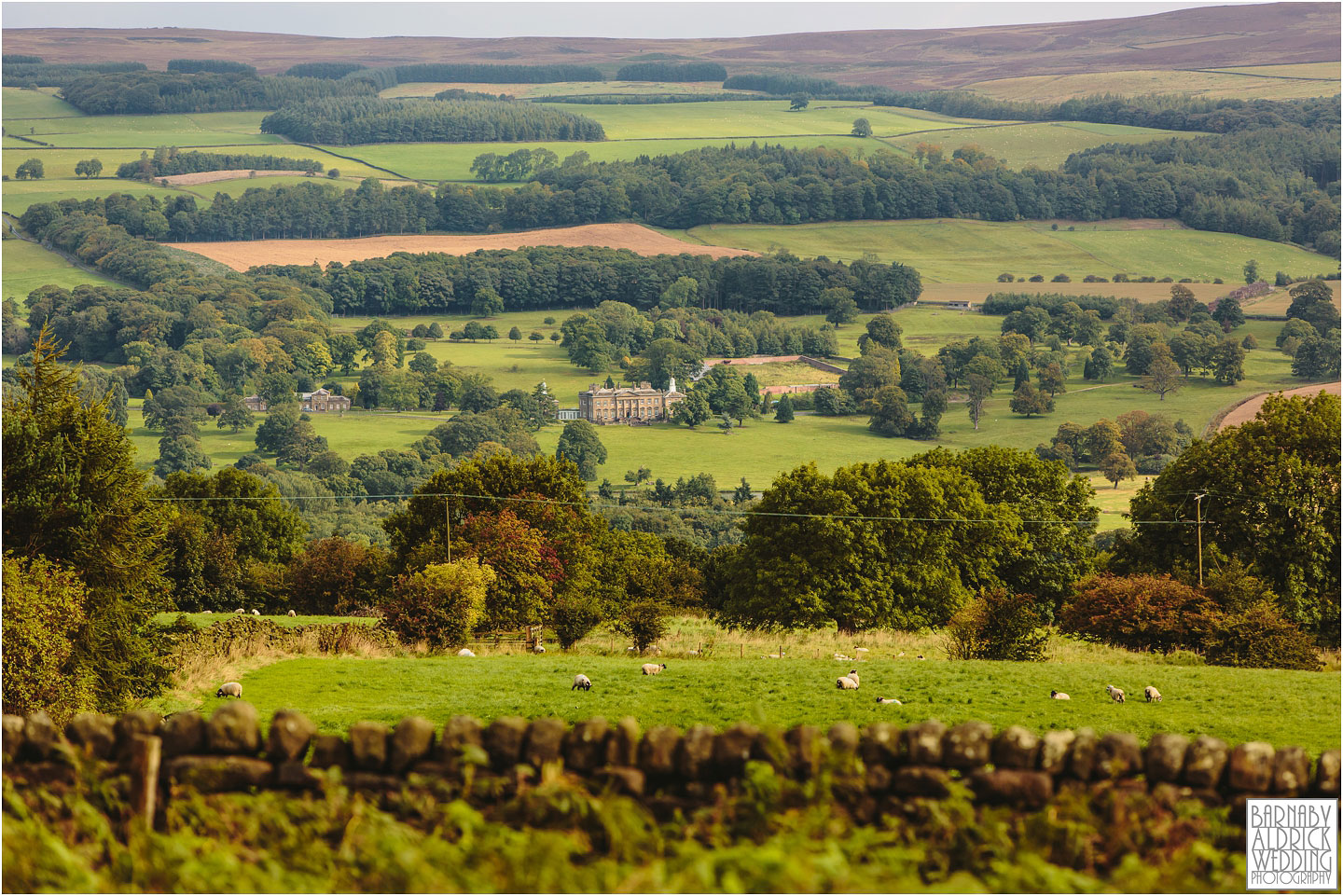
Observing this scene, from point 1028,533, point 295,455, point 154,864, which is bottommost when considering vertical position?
point 295,455

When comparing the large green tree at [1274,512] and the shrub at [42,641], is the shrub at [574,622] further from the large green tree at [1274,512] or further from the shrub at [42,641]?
the large green tree at [1274,512]

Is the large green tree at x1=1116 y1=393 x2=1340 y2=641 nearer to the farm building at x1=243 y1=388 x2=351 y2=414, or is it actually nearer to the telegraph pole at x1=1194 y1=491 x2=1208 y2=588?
the telegraph pole at x1=1194 y1=491 x2=1208 y2=588

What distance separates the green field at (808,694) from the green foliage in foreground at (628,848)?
32.5ft

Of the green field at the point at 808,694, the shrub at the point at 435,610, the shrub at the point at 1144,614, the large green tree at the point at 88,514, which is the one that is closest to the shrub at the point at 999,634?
the green field at the point at 808,694

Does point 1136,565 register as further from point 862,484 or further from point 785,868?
point 785,868

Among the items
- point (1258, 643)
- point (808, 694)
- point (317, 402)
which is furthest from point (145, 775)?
point (317, 402)

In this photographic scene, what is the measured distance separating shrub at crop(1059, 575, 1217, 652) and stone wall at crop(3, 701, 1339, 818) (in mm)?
28213

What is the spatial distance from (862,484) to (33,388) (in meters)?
35.7

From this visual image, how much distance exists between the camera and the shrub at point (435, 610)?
32812 millimetres

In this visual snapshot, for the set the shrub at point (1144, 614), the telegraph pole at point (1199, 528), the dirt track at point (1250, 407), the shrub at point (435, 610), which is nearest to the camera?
the shrub at point (435, 610)

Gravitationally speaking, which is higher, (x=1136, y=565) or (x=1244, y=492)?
(x=1244, y=492)

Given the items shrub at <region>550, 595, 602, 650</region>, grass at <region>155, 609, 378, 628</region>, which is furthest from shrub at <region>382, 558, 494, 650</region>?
shrub at <region>550, 595, 602, 650</region>

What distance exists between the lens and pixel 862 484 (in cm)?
5012

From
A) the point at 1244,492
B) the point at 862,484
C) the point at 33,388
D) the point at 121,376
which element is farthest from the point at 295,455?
the point at 33,388
